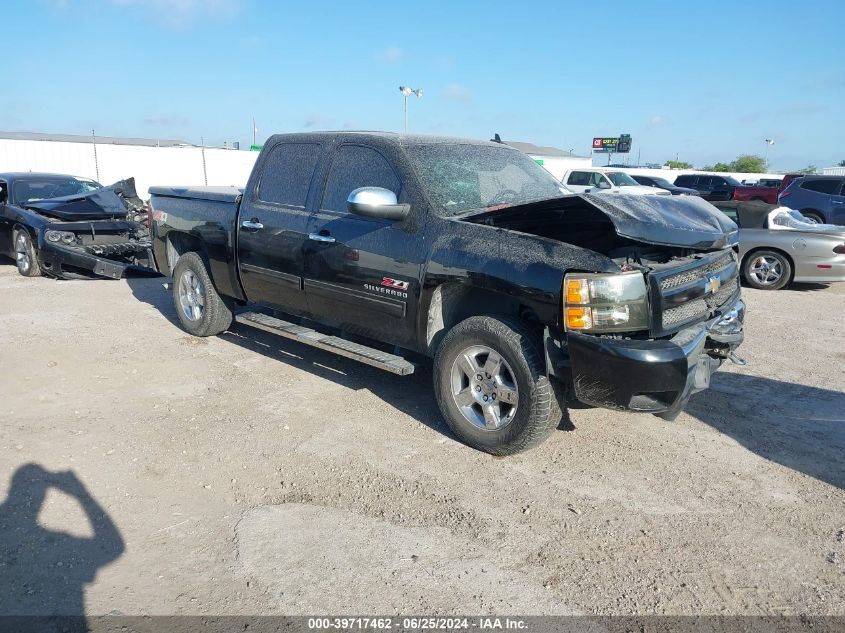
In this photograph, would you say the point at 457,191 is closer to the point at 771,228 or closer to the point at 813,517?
the point at 813,517

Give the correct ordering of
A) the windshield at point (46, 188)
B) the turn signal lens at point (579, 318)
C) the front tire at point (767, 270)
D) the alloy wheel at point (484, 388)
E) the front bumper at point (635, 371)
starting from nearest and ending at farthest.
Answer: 1. the front bumper at point (635, 371)
2. the turn signal lens at point (579, 318)
3. the alloy wheel at point (484, 388)
4. the front tire at point (767, 270)
5. the windshield at point (46, 188)

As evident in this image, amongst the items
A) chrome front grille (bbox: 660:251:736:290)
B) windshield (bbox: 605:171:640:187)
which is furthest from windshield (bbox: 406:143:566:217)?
windshield (bbox: 605:171:640:187)

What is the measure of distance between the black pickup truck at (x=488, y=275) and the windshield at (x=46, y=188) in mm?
6429

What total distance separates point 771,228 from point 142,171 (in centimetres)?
2263

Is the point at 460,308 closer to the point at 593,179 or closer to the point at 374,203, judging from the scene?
the point at 374,203

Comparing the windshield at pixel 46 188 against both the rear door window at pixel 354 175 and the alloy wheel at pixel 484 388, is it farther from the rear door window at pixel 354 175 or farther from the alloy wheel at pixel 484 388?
the alloy wheel at pixel 484 388

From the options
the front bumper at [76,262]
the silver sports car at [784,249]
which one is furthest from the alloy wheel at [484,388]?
the silver sports car at [784,249]

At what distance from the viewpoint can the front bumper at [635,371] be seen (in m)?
3.66

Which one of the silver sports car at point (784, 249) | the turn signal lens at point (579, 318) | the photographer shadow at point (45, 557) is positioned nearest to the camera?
the photographer shadow at point (45, 557)

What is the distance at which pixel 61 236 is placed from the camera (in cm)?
977

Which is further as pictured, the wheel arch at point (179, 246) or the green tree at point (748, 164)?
the green tree at point (748, 164)

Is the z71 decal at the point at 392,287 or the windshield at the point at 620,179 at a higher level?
the windshield at the point at 620,179

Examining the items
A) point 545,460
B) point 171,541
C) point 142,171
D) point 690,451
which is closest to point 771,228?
point 690,451

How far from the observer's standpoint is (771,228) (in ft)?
Answer: 33.5
